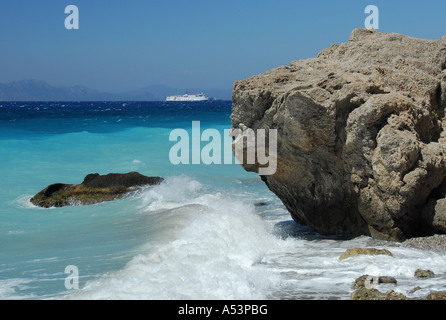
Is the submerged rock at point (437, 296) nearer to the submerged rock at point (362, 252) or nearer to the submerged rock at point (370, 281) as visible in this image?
the submerged rock at point (370, 281)

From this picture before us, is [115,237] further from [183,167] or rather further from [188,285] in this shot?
[183,167]

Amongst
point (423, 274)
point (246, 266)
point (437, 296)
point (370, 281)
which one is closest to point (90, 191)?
point (246, 266)

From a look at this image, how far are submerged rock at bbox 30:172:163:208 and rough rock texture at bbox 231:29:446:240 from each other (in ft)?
17.9

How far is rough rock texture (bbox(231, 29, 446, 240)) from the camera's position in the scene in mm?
6785

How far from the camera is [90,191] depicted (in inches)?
505

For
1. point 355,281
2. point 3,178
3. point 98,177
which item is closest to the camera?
point 355,281

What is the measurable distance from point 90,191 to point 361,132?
7837 mm

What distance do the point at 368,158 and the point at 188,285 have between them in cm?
297

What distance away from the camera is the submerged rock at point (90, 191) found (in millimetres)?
12383

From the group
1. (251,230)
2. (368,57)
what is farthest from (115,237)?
(368,57)

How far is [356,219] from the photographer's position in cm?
766

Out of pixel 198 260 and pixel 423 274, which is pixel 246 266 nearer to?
pixel 198 260

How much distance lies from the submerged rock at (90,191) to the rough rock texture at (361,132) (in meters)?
5.46

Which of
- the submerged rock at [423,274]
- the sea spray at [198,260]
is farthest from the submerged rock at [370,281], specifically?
the sea spray at [198,260]
